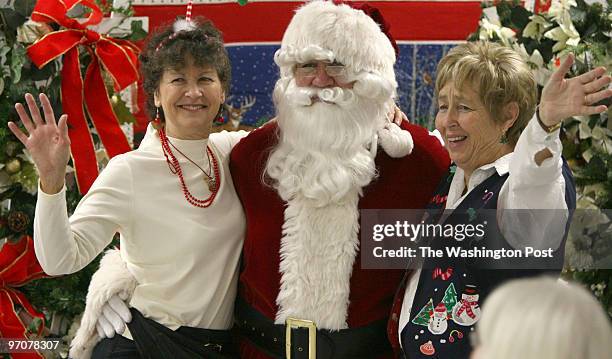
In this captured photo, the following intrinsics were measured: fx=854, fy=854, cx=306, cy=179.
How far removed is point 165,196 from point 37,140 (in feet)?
1.74

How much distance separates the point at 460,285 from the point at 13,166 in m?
1.87

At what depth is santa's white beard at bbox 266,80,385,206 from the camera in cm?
279

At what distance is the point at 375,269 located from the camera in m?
2.79

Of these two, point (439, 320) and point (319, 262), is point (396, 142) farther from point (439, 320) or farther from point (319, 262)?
point (439, 320)

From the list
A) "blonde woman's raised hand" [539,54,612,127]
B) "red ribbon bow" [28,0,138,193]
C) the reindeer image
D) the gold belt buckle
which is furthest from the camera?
the reindeer image

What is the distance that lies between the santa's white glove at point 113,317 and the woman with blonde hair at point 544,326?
1796mm

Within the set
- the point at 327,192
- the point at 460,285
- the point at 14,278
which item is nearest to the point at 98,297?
the point at 14,278

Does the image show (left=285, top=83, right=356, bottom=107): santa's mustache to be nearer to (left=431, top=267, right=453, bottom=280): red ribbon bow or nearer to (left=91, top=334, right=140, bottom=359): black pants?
(left=431, top=267, right=453, bottom=280): red ribbon bow

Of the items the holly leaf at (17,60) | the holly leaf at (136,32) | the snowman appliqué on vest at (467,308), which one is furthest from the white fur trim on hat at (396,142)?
the holly leaf at (17,60)

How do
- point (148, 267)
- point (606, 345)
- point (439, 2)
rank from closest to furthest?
point (606, 345), point (148, 267), point (439, 2)

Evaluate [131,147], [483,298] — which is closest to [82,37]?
[131,147]

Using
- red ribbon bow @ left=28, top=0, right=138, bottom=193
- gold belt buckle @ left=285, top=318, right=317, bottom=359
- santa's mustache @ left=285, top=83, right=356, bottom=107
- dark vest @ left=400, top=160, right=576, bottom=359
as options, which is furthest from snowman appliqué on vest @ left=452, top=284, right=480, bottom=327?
red ribbon bow @ left=28, top=0, right=138, bottom=193

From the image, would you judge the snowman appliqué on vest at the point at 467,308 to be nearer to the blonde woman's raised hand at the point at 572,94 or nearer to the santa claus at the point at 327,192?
the santa claus at the point at 327,192

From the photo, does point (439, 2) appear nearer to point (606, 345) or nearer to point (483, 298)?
point (483, 298)
